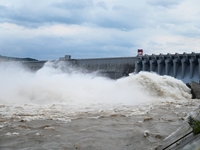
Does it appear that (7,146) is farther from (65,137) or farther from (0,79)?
(0,79)

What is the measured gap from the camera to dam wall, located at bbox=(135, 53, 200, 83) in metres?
39.9

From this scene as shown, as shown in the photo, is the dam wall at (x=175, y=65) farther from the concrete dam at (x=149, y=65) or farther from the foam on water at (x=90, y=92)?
the foam on water at (x=90, y=92)

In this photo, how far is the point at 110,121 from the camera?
39.5ft

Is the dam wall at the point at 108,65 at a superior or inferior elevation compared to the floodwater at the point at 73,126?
superior

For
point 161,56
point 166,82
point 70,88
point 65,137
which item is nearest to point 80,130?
point 65,137

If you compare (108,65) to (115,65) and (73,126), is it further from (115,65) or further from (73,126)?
(73,126)

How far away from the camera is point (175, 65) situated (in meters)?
41.9

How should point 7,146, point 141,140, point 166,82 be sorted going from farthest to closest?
point 166,82 < point 141,140 < point 7,146

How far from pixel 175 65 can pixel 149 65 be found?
6.14 metres

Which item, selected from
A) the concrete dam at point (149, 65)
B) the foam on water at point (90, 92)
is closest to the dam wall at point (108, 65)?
the concrete dam at point (149, 65)

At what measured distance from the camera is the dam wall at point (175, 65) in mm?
39938

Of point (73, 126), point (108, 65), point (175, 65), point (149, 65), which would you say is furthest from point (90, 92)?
point (108, 65)

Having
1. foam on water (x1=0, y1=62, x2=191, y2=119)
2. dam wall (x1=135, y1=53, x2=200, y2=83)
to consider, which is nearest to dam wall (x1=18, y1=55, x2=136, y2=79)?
dam wall (x1=135, y1=53, x2=200, y2=83)

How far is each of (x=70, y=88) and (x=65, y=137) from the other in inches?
580
